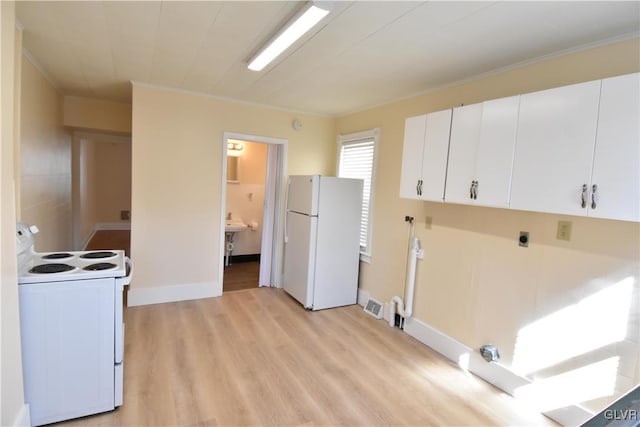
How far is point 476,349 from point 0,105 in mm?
3565

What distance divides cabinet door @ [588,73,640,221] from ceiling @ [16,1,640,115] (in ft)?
1.43

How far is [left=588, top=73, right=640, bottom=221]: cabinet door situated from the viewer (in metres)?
1.69

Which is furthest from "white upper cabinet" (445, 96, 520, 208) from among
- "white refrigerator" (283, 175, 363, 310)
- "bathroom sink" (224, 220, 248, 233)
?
"bathroom sink" (224, 220, 248, 233)

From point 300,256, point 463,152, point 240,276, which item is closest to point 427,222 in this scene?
point 463,152

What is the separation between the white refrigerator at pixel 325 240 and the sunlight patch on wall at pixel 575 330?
2.07m

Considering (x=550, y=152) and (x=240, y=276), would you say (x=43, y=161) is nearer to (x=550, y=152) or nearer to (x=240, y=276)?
(x=240, y=276)

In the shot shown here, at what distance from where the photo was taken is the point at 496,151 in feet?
7.70

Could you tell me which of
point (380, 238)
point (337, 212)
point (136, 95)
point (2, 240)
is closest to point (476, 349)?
point (380, 238)

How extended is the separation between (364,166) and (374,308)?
1.81 m

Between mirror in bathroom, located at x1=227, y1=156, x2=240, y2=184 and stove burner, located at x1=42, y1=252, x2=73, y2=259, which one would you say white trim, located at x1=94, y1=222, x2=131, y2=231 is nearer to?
mirror in bathroom, located at x1=227, y1=156, x2=240, y2=184

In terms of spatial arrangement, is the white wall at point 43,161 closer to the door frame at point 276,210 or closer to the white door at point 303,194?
the door frame at point 276,210

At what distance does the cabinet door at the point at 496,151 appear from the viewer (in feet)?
7.42

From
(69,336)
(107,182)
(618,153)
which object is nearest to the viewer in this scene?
(618,153)

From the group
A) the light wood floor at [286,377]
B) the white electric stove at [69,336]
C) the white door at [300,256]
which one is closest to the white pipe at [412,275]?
the light wood floor at [286,377]
